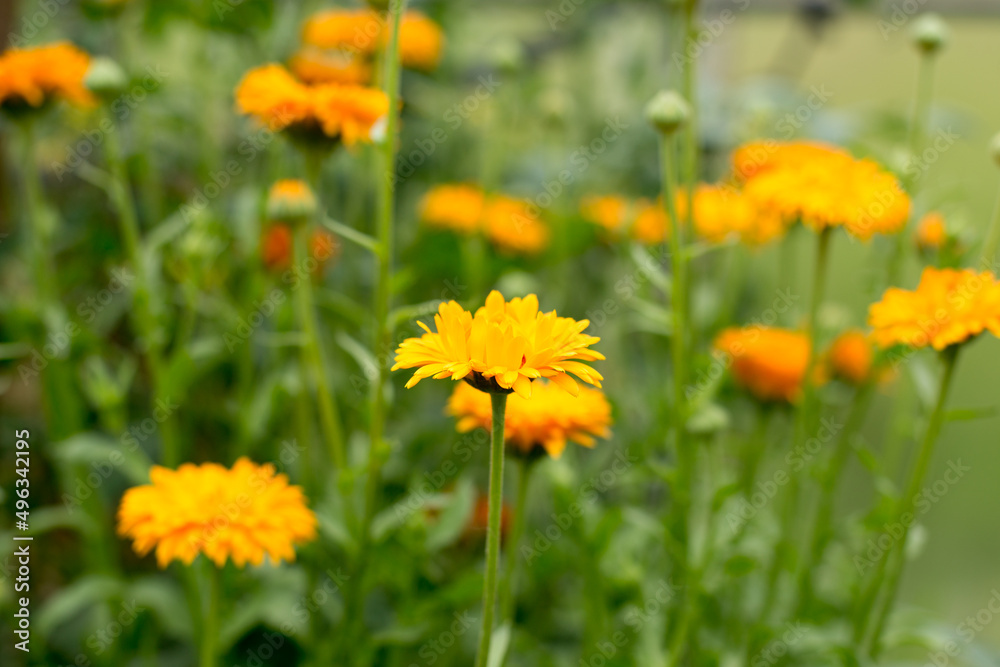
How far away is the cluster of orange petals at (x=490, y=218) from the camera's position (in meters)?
0.90

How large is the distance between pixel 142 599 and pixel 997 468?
1.13 m

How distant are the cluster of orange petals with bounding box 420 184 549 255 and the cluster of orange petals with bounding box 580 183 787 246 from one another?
73 millimetres

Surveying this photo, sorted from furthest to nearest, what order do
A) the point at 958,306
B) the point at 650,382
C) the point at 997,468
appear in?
the point at 997,468 → the point at 650,382 → the point at 958,306

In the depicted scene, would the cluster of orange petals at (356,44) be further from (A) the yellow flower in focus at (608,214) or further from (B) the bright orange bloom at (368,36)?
(A) the yellow flower in focus at (608,214)

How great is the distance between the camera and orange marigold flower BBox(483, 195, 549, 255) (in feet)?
3.01

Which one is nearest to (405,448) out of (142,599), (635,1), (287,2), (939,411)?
(142,599)

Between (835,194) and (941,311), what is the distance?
0.41 ft

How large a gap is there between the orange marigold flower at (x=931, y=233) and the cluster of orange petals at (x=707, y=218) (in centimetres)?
11

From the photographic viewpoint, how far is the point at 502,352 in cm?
35

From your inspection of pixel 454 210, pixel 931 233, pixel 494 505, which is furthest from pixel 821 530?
pixel 454 210

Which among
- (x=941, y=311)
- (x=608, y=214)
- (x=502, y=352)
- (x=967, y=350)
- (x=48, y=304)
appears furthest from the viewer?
(x=967, y=350)

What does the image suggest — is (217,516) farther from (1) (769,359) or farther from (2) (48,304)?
(1) (769,359)

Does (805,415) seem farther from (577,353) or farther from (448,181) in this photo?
(448,181)

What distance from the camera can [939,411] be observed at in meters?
0.52
